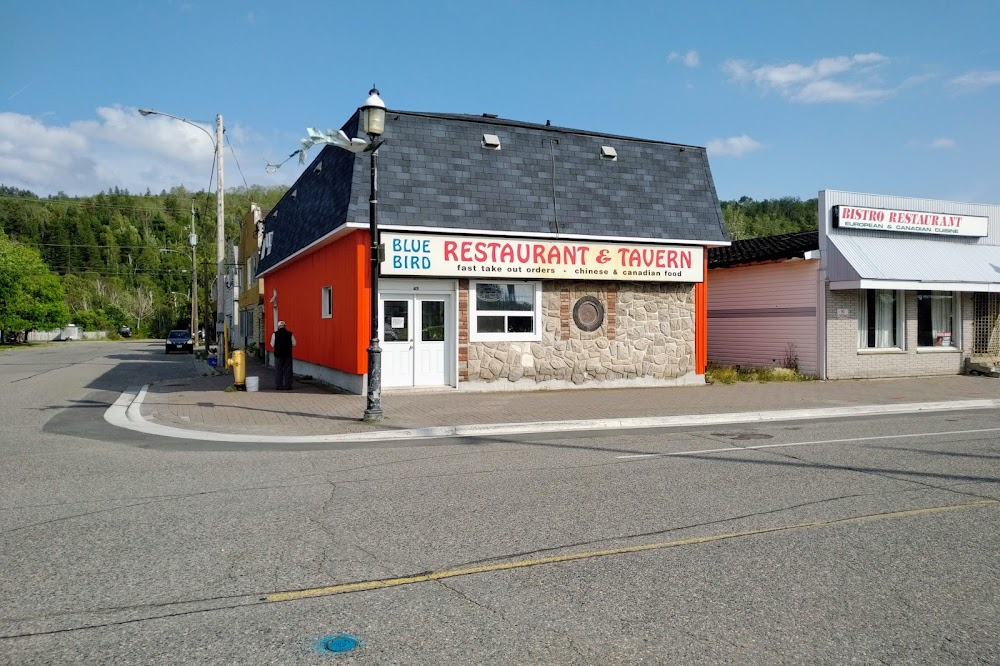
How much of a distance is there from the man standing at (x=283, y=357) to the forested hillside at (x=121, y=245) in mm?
76650

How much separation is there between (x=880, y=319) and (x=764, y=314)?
330 cm

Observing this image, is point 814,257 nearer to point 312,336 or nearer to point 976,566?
point 312,336

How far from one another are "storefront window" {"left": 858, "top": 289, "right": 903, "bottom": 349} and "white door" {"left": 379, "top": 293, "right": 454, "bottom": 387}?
1280 cm

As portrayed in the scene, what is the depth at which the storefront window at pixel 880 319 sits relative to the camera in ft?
71.8

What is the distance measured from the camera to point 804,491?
7.41 meters

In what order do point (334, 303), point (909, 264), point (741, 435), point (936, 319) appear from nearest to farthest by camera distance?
point (741, 435) < point (334, 303) < point (909, 264) < point (936, 319)

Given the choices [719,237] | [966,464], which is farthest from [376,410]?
[719,237]

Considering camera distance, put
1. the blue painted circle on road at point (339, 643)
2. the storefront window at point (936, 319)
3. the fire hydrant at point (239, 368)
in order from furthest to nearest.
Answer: the storefront window at point (936, 319) → the fire hydrant at point (239, 368) → the blue painted circle on road at point (339, 643)

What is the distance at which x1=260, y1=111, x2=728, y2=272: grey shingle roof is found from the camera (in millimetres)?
15969

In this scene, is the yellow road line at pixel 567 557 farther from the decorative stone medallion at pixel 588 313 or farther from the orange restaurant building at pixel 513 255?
the decorative stone medallion at pixel 588 313

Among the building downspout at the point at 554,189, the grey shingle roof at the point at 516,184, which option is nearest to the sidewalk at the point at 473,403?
the grey shingle roof at the point at 516,184

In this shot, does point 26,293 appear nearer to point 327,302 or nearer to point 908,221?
point 327,302

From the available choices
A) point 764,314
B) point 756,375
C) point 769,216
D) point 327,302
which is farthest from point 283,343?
point 769,216

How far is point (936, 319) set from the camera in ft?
76.1
